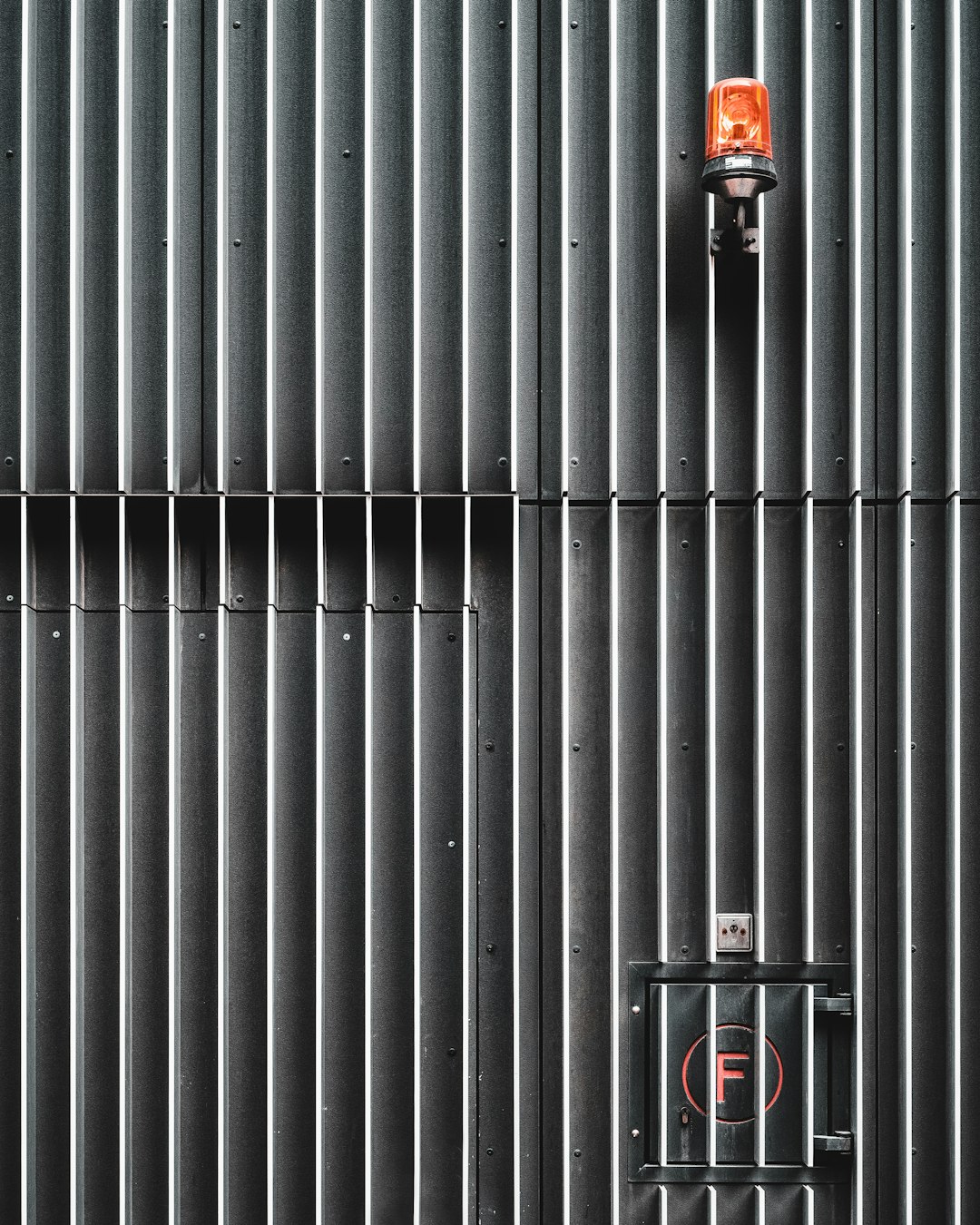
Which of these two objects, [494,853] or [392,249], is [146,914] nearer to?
[494,853]

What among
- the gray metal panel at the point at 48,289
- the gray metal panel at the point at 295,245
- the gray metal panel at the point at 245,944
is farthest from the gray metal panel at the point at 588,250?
the gray metal panel at the point at 48,289

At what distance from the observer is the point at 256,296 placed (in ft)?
10.4

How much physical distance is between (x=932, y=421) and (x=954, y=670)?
Answer: 71 centimetres

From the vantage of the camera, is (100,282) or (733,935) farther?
(100,282)

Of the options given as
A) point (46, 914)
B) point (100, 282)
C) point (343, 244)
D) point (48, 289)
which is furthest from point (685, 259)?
→ point (46, 914)

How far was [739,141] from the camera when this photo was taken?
115 inches

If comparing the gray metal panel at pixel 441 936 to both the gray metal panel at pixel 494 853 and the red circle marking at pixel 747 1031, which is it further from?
the red circle marking at pixel 747 1031

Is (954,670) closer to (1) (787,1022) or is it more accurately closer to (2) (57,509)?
(1) (787,1022)

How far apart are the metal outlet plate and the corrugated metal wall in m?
0.04

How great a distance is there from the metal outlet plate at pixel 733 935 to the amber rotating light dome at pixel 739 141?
1.96 m

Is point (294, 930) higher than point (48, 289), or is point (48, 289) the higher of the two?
point (48, 289)

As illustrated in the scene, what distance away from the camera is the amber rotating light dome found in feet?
9.53

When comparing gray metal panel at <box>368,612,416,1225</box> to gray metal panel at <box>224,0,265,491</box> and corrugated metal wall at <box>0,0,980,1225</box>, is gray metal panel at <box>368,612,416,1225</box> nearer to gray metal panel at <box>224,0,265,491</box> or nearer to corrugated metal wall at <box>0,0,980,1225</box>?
corrugated metal wall at <box>0,0,980,1225</box>

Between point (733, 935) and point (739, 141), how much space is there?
2.13 meters
